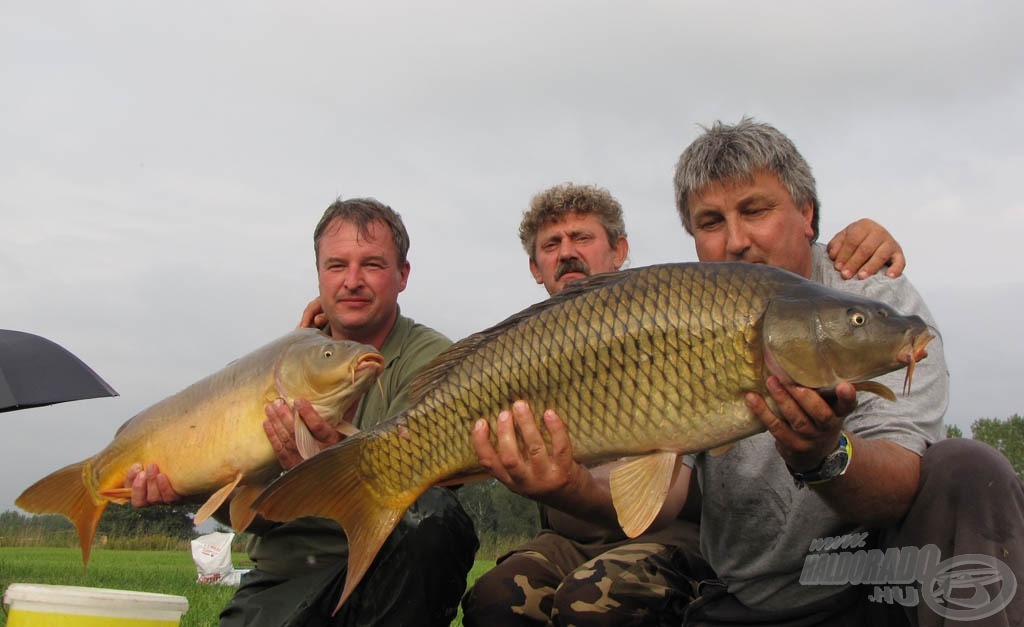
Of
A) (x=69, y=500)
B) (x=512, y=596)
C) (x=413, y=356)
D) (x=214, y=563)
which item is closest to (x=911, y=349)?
(x=512, y=596)

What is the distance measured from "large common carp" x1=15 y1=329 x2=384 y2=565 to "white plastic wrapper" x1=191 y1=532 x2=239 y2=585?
5.26m

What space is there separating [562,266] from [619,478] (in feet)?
6.56

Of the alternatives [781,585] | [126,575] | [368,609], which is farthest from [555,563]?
[126,575]

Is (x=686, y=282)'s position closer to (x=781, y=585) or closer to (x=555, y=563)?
(x=781, y=585)

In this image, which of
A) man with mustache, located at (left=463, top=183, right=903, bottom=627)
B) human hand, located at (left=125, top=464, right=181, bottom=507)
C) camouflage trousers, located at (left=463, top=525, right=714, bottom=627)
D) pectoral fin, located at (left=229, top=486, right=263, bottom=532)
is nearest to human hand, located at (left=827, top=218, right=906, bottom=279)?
man with mustache, located at (left=463, top=183, right=903, bottom=627)

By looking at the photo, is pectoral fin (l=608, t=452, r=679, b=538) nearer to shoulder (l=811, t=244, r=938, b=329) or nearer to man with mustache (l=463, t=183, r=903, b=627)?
man with mustache (l=463, t=183, r=903, b=627)

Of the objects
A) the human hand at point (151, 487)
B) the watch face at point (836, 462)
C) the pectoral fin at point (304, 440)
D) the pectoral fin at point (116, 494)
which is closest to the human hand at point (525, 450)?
the watch face at point (836, 462)

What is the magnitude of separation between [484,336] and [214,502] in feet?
3.62

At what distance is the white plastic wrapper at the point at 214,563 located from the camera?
8.03 meters

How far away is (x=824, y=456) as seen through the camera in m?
1.96

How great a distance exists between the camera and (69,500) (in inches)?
119

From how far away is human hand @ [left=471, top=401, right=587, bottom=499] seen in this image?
7.05 feet

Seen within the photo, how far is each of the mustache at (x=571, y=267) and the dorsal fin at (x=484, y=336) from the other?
5.44ft

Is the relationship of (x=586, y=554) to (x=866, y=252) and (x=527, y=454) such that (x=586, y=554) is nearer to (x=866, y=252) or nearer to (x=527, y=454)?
(x=527, y=454)
